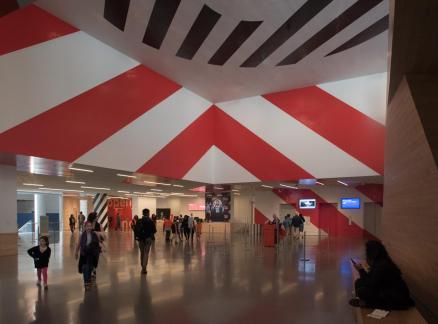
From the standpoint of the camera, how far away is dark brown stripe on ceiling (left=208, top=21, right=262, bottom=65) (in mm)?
10034

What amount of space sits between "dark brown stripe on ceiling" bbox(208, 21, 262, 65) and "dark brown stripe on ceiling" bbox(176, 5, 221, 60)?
0.68m

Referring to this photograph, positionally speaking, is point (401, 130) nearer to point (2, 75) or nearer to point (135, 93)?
point (2, 75)

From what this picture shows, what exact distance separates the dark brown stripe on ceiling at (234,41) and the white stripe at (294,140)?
3.70 meters

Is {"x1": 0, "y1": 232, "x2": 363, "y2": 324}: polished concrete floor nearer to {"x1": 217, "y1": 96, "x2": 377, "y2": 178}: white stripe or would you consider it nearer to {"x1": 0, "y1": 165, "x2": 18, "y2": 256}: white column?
{"x1": 0, "y1": 165, "x2": 18, "y2": 256}: white column

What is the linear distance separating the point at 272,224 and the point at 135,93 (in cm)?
796

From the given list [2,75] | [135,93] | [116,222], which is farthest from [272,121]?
[116,222]

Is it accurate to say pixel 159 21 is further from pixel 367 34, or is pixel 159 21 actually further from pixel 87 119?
pixel 367 34

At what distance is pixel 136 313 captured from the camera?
5.44m

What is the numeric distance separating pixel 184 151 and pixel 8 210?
643 cm

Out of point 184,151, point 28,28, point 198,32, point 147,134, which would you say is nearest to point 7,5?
point 28,28

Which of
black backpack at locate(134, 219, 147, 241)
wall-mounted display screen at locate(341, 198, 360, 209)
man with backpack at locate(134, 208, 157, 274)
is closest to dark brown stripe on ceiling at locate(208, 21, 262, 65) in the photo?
man with backpack at locate(134, 208, 157, 274)

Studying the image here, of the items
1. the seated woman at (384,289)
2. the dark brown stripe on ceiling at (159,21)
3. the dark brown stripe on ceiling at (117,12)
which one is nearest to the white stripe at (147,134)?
the dark brown stripe on ceiling at (159,21)

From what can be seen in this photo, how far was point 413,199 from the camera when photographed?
4.57 m

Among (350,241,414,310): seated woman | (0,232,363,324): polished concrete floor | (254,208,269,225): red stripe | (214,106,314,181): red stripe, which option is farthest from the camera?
(254,208,269,225): red stripe
